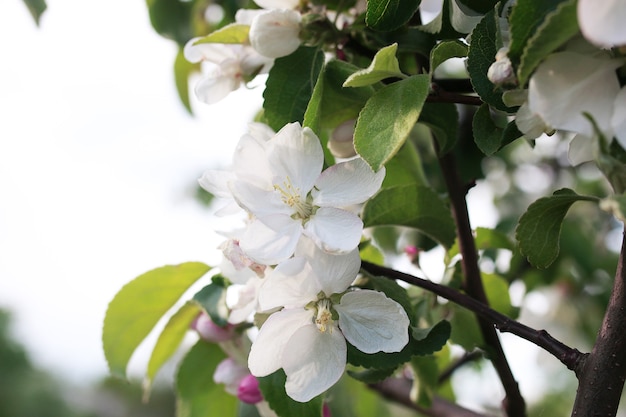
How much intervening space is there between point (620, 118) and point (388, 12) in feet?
0.68

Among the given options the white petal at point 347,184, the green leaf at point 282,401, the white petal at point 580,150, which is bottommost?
the green leaf at point 282,401

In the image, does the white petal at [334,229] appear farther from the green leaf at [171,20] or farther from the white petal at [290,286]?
the green leaf at [171,20]

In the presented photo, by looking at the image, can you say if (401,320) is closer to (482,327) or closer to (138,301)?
(482,327)

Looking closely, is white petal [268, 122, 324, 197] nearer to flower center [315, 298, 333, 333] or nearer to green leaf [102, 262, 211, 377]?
flower center [315, 298, 333, 333]

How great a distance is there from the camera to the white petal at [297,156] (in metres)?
0.48

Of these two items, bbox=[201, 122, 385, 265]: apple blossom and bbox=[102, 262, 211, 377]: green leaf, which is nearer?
bbox=[201, 122, 385, 265]: apple blossom

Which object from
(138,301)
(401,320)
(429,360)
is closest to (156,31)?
(138,301)

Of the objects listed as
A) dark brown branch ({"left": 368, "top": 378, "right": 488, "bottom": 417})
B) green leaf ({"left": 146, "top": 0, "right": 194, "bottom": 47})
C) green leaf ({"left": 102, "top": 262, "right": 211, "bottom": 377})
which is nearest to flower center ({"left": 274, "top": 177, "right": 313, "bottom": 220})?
green leaf ({"left": 102, "top": 262, "right": 211, "bottom": 377})

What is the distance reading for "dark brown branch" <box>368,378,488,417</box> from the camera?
87cm

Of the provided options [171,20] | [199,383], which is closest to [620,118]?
[199,383]

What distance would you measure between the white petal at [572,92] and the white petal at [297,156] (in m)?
0.16

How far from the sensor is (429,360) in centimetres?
78

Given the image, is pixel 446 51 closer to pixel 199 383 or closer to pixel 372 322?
pixel 372 322

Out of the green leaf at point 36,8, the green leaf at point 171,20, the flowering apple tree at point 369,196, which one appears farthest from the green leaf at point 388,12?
the green leaf at point 171,20
